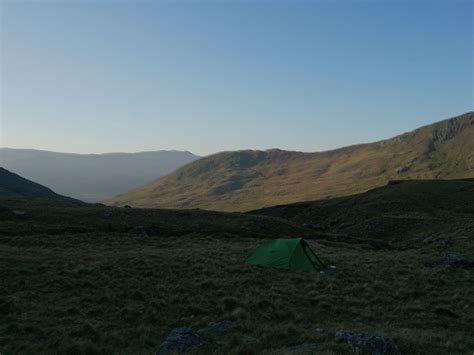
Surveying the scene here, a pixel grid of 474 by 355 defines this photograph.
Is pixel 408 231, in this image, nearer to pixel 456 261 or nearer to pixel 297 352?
pixel 456 261

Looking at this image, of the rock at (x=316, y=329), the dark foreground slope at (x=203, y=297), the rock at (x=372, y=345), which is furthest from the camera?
the rock at (x=316, y=329)

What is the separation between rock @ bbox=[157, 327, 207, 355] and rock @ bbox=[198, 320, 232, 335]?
825 millimetres

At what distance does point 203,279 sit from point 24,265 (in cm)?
942

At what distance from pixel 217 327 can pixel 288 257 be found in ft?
37.8

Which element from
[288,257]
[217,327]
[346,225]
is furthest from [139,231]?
[346,225]

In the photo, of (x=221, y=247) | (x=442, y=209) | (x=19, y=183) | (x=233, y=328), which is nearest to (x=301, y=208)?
(x=442, y=209)

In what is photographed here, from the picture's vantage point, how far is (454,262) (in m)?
24.4

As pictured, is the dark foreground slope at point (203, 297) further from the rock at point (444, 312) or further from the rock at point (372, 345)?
the rock at point (372, 345)

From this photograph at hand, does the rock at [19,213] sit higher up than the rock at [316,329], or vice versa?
the rock at [19,213]

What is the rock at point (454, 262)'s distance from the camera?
23875 mm

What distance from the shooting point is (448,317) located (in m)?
14.5

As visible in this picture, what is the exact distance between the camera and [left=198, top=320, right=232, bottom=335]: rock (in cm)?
1269

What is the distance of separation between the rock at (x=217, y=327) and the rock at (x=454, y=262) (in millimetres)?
16790

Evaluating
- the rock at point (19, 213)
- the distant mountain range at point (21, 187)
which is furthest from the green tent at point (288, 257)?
the distant mountain range at point (21, 187)
